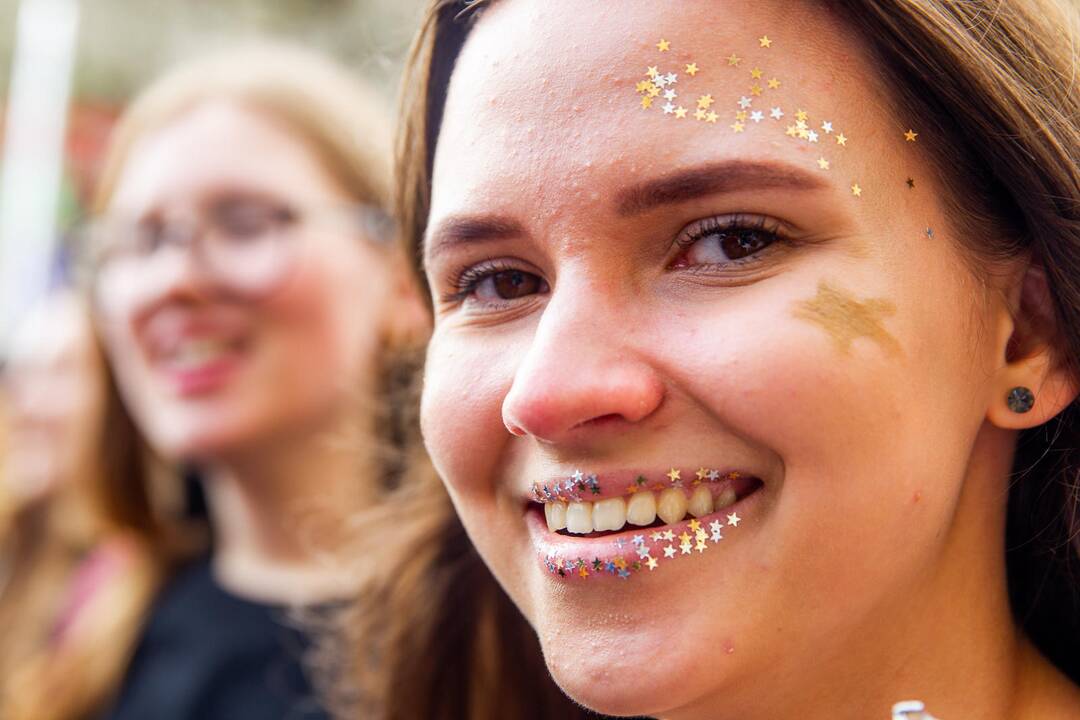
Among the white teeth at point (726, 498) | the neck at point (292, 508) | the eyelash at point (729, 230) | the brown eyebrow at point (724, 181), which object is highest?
the brown eyebrow at point (724, 181)

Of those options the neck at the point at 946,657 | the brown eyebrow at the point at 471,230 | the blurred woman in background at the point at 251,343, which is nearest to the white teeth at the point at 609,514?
the neck at the point at 946,657

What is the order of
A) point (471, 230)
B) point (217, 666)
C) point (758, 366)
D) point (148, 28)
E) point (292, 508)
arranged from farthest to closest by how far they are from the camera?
point (148, 28) < point (292, 508) < point (217, 666) < point (471, 230) < point (758, 366)

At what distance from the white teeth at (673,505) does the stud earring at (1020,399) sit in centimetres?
50

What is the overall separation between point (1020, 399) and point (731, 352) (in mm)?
467

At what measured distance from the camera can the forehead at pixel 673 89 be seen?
140 cm

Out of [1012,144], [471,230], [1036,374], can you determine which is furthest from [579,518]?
[1012,144]

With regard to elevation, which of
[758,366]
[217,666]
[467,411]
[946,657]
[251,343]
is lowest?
[217,666]

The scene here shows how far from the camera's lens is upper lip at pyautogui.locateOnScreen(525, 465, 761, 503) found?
141 cm

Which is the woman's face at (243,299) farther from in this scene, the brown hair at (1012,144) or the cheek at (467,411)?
the cheek at (467,411)

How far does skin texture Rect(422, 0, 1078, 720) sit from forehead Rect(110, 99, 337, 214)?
5.65ft

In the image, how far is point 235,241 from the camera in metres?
3.10

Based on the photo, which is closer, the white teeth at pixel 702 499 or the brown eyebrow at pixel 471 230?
the white teeth at pixel 702 499

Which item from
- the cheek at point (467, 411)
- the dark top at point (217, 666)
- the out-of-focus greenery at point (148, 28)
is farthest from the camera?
the out-of-focus greenery at point (148, 28)

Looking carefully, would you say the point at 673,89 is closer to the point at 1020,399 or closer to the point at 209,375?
the point at 1020,399
